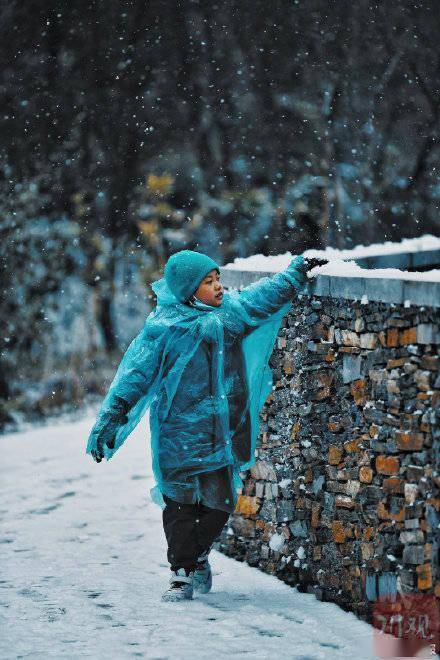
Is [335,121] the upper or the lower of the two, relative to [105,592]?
upper

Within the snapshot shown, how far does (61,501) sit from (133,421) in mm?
2614

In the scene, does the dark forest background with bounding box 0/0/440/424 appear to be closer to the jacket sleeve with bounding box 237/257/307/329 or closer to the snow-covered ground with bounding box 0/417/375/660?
the snow-covered ground with bounding box 0/417/375/660

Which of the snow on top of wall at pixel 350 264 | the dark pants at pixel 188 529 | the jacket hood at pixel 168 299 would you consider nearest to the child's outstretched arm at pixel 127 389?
the jacket hood at pixel 168 299

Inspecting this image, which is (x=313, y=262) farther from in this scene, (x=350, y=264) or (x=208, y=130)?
(x=208, y=130)

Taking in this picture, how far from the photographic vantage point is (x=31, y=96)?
1539 centimetres

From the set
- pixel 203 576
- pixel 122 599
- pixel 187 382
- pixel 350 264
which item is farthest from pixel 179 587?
pixel 350 264

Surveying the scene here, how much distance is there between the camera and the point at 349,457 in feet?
15.3

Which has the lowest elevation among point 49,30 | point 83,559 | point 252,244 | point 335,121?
point 83,559

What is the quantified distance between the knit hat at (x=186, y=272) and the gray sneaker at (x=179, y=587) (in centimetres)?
127

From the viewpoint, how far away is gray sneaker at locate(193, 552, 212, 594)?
503 cm

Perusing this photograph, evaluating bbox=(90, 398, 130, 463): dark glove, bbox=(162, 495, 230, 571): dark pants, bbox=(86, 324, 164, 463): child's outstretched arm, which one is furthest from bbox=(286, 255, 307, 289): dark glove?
bbox=(162, 495, 230, 571): dark pants

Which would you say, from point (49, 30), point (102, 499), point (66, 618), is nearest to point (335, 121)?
point (49, 30)

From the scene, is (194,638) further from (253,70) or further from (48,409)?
(253,70)

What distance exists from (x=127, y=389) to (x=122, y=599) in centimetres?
100
